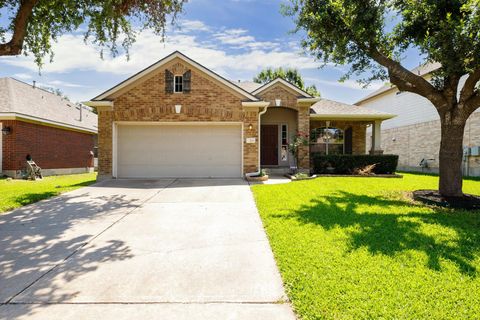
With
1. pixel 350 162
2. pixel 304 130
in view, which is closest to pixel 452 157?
pixel 350 162

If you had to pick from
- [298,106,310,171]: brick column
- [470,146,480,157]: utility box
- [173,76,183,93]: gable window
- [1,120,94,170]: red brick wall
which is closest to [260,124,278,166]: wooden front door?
[298,106,310,171]: brick column

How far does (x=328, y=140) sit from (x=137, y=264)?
15097 millimetres

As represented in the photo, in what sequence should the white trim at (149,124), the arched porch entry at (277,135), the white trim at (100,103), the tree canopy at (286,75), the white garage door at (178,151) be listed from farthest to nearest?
the tree canopy at (286,75) < the arched porch entry at (277,135) < the white garage door at (178,151) < the white trim at (149,124) < the white trim at (100,103)

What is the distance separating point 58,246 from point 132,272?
1.78m

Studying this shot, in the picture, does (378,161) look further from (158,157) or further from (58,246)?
(58,246)

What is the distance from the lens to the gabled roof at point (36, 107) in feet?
46.9

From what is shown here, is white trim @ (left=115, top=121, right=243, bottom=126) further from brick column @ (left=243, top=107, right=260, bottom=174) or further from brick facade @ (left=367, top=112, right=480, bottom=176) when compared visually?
brick facade @ (left=367, top=112, right=480, bottom=176)

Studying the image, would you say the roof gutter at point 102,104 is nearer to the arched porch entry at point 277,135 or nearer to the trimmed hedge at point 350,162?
the arched porch entry at point 277,135

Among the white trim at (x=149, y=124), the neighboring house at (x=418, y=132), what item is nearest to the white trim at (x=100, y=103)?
the white trim at (x=149, y=124)

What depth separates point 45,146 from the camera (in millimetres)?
16266

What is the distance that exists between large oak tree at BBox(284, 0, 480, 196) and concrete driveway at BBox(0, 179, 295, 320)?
6009 millimetres

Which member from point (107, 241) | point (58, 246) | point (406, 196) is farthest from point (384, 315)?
point (406, 196)

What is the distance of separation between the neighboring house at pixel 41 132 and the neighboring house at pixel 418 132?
2112cm

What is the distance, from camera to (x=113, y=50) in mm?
10430
